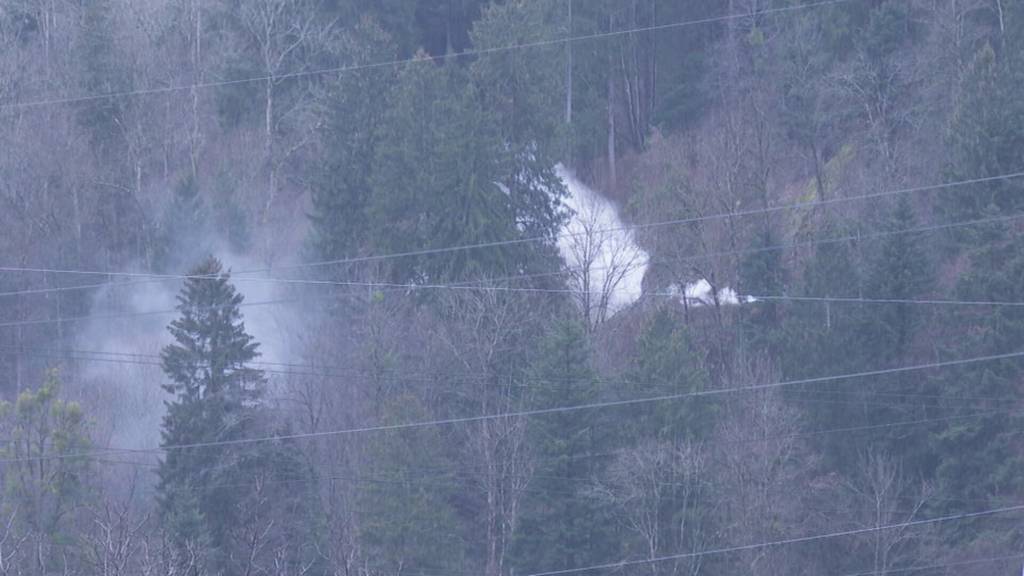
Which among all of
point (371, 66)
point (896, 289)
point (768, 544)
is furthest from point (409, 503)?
point (371, 66)

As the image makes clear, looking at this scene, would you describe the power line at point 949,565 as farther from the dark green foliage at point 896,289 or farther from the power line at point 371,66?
the power line at point 371,66

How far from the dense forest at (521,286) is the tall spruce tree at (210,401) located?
0.24 feet

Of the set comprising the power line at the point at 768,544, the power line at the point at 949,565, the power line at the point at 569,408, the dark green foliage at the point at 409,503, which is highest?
the power line at the point at 569,408

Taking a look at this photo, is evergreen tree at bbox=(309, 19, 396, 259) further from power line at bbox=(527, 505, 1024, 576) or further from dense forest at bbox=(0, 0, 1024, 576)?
power line at bbox=(527, 505, 1024, 576)

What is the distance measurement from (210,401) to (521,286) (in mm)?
7946

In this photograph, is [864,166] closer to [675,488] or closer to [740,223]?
[740,223]

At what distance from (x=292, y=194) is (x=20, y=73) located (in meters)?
8.27

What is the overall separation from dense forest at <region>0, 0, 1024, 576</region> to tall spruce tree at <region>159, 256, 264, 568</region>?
0.07 meters

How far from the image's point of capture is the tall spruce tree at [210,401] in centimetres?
2797

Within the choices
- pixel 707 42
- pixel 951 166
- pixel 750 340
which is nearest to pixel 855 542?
pixel 750 340

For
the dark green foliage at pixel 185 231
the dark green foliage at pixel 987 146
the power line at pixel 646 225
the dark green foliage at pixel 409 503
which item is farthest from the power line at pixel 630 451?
the dark green foliage at pixel 185 231

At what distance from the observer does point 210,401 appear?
2830 centimetres

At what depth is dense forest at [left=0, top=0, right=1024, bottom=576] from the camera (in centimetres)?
2714

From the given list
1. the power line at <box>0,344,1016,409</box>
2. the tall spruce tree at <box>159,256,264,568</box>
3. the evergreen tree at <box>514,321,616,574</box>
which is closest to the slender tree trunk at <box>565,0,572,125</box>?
the power line at <box>0,344,1016,409</box>
